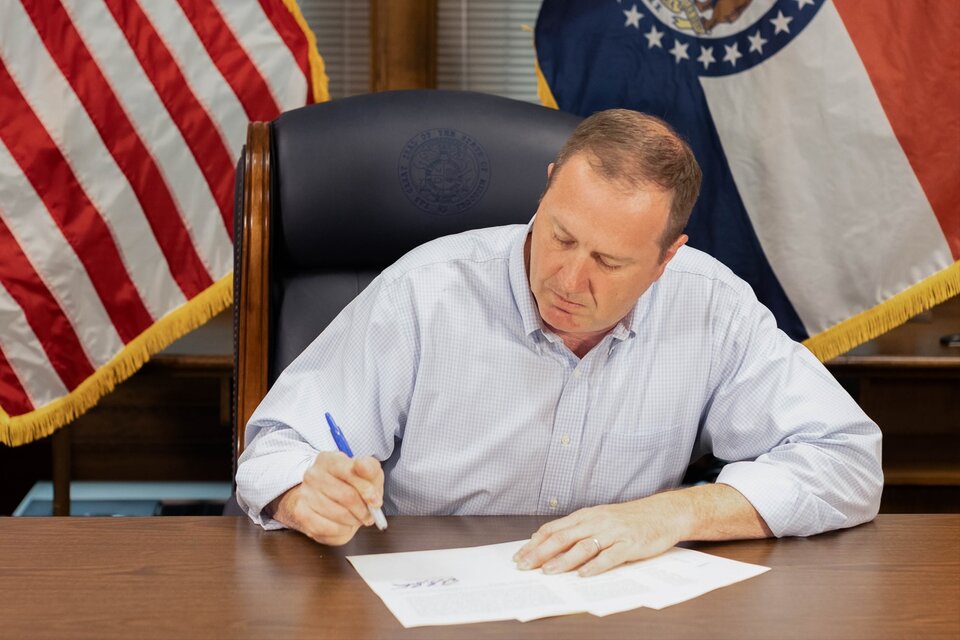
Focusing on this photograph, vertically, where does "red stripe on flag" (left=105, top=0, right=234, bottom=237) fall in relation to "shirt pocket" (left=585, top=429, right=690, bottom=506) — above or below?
above

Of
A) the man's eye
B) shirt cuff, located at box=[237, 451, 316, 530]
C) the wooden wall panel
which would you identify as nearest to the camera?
shirt cuff, located at box=[237, 451, 316, 530]

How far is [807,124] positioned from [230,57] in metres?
1.29

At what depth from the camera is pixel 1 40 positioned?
2287 mm

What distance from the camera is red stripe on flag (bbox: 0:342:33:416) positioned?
2346 millimetres

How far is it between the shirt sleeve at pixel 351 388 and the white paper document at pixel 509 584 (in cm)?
27

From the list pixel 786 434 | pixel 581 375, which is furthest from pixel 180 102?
pixel 786 434

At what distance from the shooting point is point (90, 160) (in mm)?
2346

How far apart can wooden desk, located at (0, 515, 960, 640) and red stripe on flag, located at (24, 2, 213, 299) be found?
4.06ft

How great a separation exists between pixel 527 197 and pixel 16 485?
178 centimetres

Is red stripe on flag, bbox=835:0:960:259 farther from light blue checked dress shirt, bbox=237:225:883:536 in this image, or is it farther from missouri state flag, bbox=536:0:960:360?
light blue checked dress shirt, bbox=237:225:883:536

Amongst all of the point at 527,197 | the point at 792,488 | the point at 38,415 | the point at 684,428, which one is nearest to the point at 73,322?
the point at 38,415


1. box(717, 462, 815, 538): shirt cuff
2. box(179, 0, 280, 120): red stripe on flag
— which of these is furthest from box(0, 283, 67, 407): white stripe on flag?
box(717, 462, 815, 538): shirt cuff

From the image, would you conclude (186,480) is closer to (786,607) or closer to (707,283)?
(707,283)

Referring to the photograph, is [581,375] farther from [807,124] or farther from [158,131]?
[158,131]
